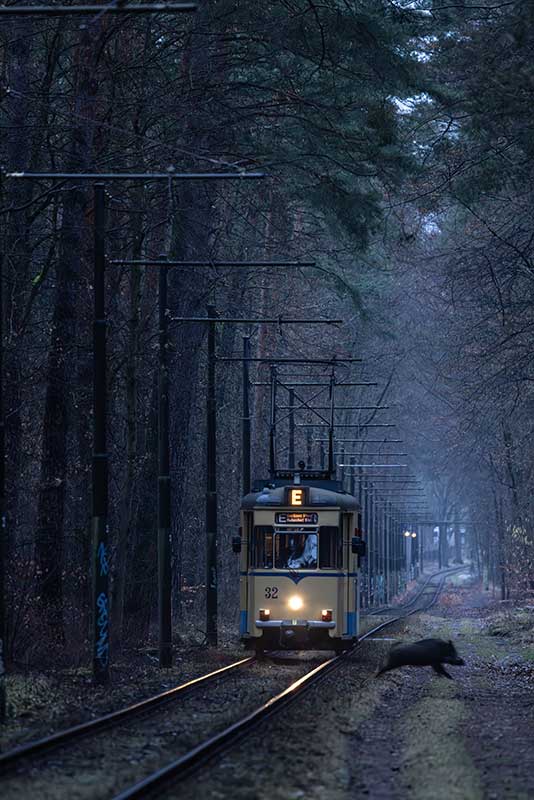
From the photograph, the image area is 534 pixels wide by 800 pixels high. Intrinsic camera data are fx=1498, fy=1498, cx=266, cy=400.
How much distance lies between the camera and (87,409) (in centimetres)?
2923

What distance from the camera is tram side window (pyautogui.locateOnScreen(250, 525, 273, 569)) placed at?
28.5 m

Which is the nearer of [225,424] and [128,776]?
[128,776]

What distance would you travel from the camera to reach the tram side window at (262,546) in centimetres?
2855

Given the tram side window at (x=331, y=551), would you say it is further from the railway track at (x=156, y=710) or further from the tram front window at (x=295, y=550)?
the railway track at (x=156, y=710)

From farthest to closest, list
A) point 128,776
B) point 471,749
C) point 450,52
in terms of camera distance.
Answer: point 450,52, point 471,749, point 128,776

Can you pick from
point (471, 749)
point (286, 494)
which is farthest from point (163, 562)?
point (471, 749)

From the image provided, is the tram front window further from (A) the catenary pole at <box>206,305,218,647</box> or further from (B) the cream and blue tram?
(A) the catenary pole at <box>206,305,218,647</box>

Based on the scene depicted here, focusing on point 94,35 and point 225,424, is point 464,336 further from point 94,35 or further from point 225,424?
point 225,424

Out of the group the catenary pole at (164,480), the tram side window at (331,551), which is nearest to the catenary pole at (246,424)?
the tram side window at (331,551)

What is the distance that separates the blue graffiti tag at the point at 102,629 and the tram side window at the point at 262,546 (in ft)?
21.4

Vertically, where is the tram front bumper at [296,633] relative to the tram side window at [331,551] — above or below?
below

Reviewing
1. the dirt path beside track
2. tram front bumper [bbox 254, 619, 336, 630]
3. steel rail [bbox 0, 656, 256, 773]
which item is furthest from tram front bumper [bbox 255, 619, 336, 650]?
steel rail [bbox 0, 656, 256, 773]

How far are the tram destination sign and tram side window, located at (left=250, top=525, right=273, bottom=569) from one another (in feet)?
0.87

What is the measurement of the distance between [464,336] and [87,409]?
32.5 feet
